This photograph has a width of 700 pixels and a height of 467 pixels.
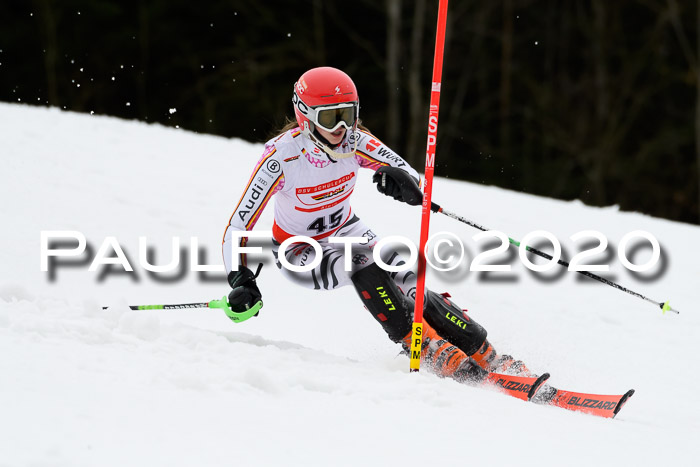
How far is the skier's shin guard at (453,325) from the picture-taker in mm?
4215

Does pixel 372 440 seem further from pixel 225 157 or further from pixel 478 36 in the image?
pixel 478 36

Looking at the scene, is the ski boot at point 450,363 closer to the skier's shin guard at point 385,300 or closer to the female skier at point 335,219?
the female skier at point 335,219

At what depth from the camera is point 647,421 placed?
4.10m

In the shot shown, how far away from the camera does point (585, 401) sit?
3.93 metres

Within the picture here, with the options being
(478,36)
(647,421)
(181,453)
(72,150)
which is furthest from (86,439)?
(478,36)

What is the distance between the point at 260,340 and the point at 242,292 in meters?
0.35

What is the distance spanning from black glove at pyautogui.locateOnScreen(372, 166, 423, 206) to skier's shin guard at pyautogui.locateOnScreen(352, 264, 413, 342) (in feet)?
1.37

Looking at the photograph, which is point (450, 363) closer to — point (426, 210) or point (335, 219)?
point (426, 210)

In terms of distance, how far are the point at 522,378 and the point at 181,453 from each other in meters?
2.17

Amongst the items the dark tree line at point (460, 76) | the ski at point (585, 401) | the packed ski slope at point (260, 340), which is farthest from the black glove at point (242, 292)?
the dark tree line at point (460, 76)

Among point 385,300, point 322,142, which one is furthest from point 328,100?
A: point 385,300

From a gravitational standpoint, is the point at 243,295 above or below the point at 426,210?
below

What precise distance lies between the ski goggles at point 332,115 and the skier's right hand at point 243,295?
0.87 metres

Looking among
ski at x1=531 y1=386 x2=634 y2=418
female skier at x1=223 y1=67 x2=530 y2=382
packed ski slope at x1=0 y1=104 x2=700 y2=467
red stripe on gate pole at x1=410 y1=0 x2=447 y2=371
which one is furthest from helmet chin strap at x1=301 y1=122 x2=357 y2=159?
ski at x1=531 y1=386 x2=634 y2=418
